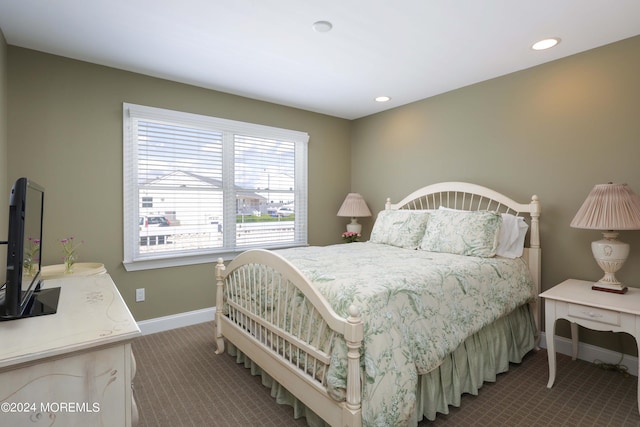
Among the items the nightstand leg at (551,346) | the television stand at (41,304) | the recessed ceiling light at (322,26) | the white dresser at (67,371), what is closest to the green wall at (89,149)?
the television stand at (41,304)

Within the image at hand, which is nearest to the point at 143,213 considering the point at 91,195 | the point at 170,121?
the point at 91,195

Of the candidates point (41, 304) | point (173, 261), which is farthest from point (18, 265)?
point (173, 261)

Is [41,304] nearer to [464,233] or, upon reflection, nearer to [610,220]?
[464,233]

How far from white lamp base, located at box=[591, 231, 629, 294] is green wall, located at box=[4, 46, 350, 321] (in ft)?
10.9

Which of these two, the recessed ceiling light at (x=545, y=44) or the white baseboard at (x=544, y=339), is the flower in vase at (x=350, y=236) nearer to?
the white baseboard at (x=544, y=339)

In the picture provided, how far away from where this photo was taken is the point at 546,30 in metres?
2.30

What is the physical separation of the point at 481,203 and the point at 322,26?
220cm

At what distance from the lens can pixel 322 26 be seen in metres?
2.23

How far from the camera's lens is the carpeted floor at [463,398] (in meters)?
1.90

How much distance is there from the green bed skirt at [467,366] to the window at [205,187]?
123cm

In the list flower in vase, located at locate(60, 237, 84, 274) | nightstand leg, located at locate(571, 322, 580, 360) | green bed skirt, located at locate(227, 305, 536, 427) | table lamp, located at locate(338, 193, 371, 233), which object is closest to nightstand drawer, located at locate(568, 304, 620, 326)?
green bed skirt, located at locate(227, 305, 536, 427)

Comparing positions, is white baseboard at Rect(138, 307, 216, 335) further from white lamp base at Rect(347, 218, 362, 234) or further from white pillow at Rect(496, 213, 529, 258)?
white pillow at Rect(496, 213, 529, 258)

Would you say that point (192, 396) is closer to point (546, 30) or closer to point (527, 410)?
point (527, 410)

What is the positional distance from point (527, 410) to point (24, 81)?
4.18 metres
